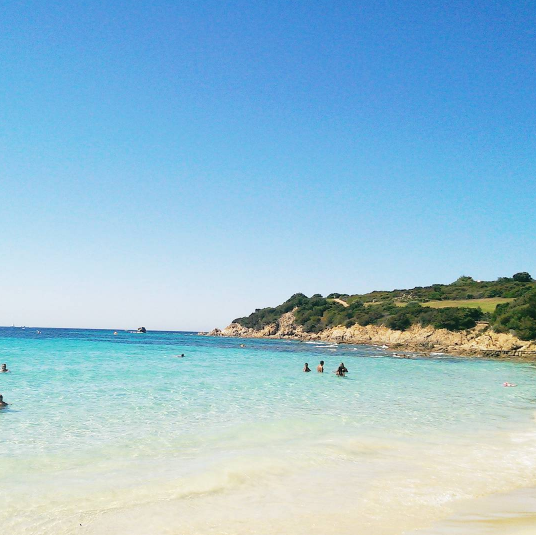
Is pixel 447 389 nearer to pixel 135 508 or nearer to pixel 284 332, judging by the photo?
pixel 135 508

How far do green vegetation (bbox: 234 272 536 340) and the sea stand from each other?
49.9 m

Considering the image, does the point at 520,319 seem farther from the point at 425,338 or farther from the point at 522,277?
the point at 522,277

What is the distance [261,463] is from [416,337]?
7670 cm

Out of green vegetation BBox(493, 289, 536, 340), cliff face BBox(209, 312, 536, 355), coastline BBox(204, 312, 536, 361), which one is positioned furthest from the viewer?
cliff face BBox(209, 312, 536, 355)

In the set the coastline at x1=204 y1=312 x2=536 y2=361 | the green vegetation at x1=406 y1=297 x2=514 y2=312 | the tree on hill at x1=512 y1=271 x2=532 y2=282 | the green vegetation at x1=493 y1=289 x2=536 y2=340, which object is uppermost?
the tree on hill at x1=512 y1=271 x2=532 y2=282

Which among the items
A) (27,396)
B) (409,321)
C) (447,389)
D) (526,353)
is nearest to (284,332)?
(409,321)

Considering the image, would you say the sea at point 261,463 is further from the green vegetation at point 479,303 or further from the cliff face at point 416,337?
the green vegetation at point 479,303

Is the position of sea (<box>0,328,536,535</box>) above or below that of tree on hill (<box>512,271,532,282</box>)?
below

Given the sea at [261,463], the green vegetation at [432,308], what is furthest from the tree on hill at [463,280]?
the sea at [261,463]

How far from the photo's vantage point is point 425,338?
80938 mm

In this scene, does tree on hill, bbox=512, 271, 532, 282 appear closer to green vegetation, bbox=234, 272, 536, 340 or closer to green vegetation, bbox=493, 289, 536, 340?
green vegetation, bbox=234, 272, 536, 340

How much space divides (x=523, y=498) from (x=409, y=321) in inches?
3251

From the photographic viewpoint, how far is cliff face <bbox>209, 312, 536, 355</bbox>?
63375mm

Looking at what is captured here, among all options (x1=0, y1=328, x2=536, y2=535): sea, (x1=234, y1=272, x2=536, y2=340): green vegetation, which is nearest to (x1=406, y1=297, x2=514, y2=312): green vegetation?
(x1=234, y1=272, x2=536, y2=340): green vegetation
